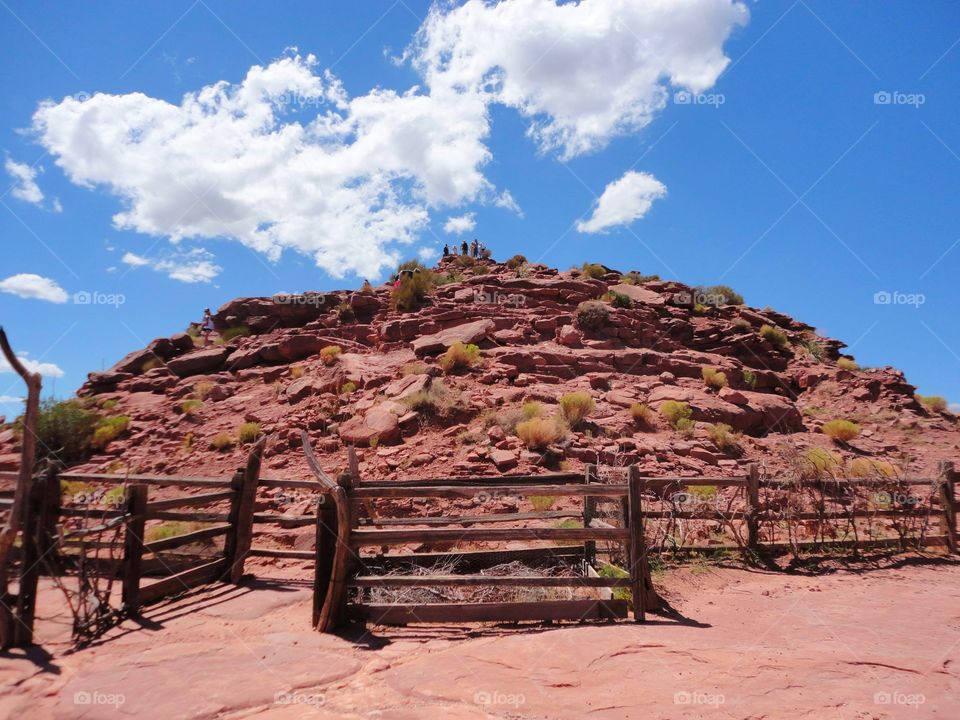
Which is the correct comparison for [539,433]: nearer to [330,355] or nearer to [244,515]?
[244,515]

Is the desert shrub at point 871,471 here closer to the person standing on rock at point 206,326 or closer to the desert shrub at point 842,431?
the desert shrub at point 842,431

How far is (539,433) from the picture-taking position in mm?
12820

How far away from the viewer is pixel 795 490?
8.50 meters

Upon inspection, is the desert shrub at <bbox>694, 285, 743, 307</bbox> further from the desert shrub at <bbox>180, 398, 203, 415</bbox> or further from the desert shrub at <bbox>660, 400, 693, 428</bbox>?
the desert shrub at <bbox>180, 398, 203, 415</bbox>

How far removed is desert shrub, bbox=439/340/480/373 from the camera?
1755cm

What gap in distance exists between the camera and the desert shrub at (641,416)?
606 inches

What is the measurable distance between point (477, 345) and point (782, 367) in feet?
44.3

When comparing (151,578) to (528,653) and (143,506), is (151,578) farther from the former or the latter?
(528,653)

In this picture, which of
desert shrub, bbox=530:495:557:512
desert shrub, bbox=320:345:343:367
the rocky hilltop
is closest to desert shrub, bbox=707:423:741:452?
the rocky hilltop

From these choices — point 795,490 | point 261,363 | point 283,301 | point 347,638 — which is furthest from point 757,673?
point 283,301

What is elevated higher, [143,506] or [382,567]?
[143,506]

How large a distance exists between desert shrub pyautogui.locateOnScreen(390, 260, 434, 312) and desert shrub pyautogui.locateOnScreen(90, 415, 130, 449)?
1054 centimetres

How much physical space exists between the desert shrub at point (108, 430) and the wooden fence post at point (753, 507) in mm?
17584

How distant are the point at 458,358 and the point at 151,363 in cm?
1405
